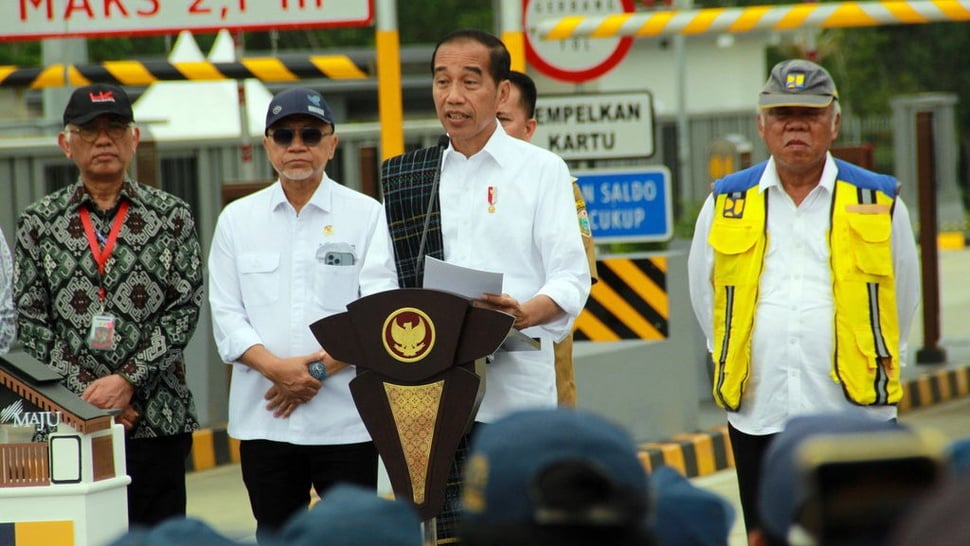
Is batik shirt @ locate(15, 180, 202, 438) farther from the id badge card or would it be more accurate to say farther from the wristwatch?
the wristwatch

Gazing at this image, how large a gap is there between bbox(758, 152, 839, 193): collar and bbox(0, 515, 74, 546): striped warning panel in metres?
2.17

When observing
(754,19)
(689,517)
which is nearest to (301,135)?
(689,517)

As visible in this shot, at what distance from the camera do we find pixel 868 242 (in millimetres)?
4957

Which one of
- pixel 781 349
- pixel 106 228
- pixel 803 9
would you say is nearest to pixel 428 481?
pixel 781 349

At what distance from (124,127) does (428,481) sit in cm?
175

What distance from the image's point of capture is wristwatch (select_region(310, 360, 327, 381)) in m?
5.22

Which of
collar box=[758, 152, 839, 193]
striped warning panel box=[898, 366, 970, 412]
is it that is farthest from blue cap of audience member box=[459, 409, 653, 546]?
striped warning panel box=[898, 366, 970, 412]

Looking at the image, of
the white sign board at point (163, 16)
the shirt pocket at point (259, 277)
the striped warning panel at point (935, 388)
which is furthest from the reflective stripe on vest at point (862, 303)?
the striped warning panel at point (935, 388)

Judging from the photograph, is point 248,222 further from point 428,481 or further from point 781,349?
point 781,349

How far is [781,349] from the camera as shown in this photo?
16.5 feet

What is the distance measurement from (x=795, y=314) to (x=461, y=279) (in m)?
1.08

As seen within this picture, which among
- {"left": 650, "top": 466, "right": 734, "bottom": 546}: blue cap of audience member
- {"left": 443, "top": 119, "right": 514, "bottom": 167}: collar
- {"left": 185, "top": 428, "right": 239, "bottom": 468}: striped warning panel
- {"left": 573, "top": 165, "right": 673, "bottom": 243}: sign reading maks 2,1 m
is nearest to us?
{"left": 650, "top": 466, "right": 734, "bottom": 546}: blue cap of audience member

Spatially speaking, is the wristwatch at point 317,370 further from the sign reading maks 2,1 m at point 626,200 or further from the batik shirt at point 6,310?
the sign reading maks 2,1 m at point 626,200

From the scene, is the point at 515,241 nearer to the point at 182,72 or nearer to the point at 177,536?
the point at 177,536
